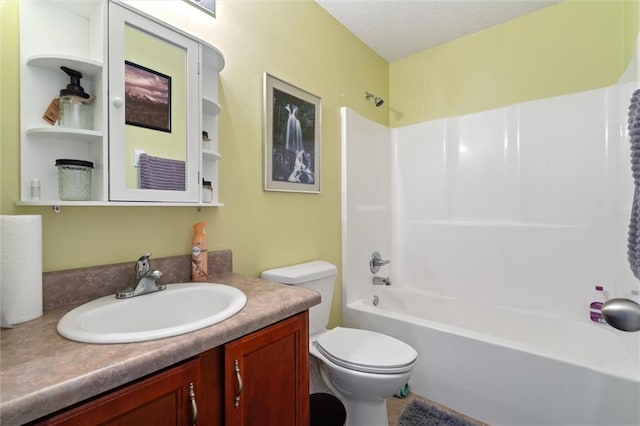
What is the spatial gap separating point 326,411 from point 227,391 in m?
0.81

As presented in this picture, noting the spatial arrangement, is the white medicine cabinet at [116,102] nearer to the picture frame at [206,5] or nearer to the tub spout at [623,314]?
the picture frame at [206,5]

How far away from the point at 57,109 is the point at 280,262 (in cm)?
112

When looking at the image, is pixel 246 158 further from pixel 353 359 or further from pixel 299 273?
pixel 353 359

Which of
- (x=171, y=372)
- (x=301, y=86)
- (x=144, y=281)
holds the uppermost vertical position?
(x=301, y=86)

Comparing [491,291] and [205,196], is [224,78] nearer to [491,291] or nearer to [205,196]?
[205,196]

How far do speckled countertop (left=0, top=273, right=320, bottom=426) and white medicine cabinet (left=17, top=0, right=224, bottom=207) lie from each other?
0.38 m

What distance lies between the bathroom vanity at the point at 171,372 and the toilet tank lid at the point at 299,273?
412 mm

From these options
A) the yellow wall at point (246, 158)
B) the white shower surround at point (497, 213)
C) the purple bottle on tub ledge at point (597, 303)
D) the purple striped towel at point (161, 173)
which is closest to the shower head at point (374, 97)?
the yellow wall at point (246, 158)

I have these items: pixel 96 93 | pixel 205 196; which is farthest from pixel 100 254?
pixel 96 93

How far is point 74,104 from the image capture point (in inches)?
35.4

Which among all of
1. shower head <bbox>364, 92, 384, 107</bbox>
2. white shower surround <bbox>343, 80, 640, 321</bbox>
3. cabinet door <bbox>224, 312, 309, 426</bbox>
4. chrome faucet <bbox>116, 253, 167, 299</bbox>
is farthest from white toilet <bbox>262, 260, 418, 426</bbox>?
shower head <bbox>364, 92, 384, 107</bbox>

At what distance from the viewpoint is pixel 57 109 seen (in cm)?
89

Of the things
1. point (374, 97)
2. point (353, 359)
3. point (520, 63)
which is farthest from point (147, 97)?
point (520, 63)

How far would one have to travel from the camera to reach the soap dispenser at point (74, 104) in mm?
885
